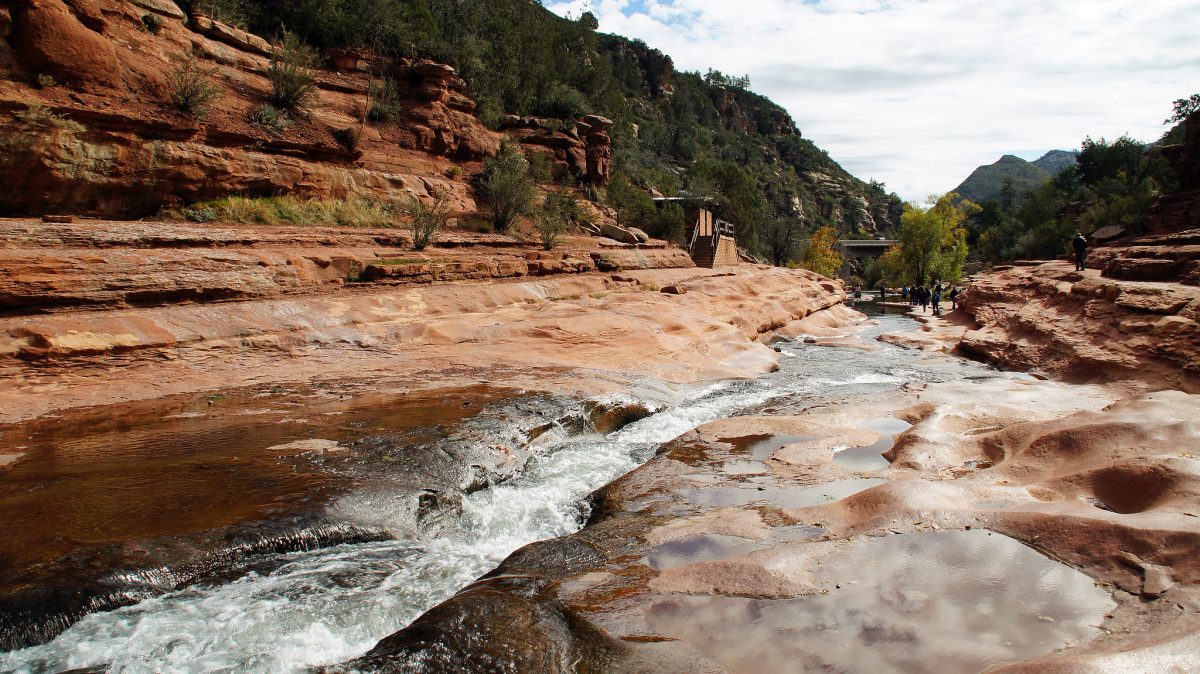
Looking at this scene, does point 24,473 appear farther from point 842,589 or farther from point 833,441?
point 833,441

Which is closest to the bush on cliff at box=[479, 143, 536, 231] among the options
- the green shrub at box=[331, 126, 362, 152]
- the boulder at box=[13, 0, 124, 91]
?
the green shrub at box=[331, 126, 362, 152]

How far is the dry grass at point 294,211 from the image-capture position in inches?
514

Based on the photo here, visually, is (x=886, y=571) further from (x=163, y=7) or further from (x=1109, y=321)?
(x=163, y=7)

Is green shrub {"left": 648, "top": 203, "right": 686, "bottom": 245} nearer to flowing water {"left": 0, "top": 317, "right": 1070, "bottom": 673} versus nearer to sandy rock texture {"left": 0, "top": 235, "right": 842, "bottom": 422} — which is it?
sandy rock texture {"left": 0, "top": 235, "right": 842, "bottom": 422}

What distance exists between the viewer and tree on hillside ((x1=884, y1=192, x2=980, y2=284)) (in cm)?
4416

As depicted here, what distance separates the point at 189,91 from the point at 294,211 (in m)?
3.16

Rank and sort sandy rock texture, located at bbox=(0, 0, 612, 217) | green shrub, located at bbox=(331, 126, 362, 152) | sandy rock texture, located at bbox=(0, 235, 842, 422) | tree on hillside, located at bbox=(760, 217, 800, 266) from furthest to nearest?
tree on hillside, located at bbox=(760, 217, 800, 266) < green shrub, located at bbox=(331, 126, 362, 152) < sandy rock texture, located at bbox=(0, 0, 612, 217) < sandy rock texture, located at bbox=(0, 235, 842, 422)

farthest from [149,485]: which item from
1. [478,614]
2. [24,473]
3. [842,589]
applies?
[842,589]

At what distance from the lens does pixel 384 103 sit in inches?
801

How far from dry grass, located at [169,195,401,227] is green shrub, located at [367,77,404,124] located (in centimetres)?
434

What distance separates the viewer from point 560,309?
12859 mm

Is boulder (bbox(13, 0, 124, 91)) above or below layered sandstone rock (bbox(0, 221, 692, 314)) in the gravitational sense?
above

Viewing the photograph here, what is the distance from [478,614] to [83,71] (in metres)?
14.8

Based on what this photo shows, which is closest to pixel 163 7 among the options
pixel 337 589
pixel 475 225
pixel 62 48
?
pixel 62 48
